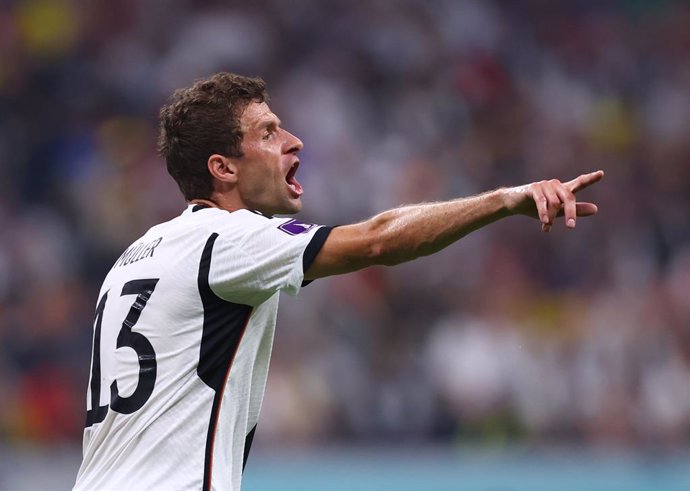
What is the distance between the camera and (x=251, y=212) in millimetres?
4242

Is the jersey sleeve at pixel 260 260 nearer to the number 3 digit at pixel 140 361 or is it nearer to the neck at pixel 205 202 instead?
the number 3 digit at pixel 140 361

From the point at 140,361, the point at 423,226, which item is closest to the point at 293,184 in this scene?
the point at 423,226

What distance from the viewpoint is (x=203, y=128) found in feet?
14.5

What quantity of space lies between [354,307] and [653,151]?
12.6 ft

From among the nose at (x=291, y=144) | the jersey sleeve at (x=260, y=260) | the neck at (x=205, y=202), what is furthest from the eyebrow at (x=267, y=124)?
the jersey sleeve at (x=260, y=260)

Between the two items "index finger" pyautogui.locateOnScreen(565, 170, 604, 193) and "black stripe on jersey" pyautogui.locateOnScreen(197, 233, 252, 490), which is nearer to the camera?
"index finger" pyautogui.locateOnScreen(565, 170, 604, 193)

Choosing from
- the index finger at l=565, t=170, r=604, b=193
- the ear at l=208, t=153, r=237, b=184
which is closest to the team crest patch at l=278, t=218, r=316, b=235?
the ear at l=208, t=153, r=237, b=184

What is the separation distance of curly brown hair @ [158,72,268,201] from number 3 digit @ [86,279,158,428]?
513 mm

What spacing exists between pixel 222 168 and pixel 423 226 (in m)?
0.83

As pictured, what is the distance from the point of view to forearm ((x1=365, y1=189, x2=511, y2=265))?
12.9 feet

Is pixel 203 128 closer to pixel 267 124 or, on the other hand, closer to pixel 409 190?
pixel 267 124

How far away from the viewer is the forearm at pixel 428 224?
3.92m

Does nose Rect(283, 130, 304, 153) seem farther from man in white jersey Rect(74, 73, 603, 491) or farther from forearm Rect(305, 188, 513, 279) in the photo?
forearm Rect(305, 188, 513, 279)

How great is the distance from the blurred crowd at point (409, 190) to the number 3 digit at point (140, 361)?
569cm
